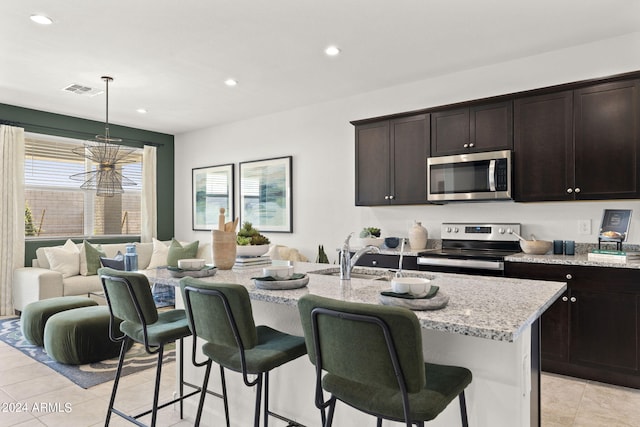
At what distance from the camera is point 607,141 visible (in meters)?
3.12

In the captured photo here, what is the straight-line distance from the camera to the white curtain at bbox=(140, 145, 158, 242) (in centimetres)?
658

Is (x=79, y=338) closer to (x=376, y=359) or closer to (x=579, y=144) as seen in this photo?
(x=376, y=359)

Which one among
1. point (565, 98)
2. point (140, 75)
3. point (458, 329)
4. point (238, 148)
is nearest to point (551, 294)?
point (458, 329)

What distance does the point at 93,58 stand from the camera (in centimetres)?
370

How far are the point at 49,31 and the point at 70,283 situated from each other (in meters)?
2.97

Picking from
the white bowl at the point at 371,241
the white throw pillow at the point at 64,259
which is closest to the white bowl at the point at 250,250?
the white bowl at the point at 371,241

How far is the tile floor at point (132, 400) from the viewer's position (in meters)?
2.49

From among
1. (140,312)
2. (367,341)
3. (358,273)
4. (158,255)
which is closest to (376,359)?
(367,341)

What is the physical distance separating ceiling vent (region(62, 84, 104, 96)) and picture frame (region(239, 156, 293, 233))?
203cm

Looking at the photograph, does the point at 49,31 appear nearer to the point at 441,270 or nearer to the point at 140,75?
the point at 140,75

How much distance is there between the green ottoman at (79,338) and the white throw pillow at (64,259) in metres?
1.84

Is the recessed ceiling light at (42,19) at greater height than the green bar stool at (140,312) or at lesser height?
greater

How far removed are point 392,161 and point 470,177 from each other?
803 mm

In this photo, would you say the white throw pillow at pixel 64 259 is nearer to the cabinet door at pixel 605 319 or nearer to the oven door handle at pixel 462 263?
the oven door handle at pixel 462 263
